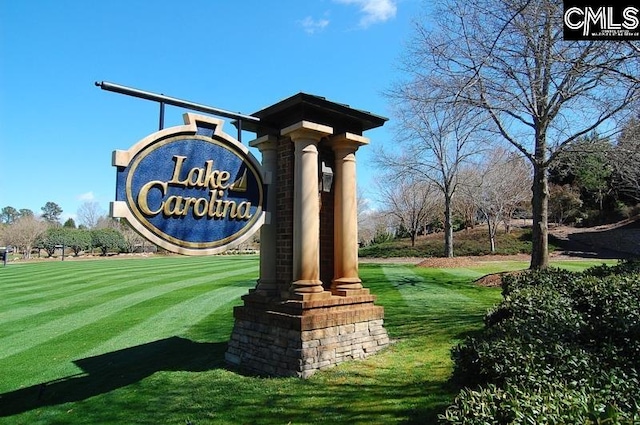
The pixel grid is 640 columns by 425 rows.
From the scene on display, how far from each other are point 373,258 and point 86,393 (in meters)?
31.8

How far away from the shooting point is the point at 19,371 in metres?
7.75

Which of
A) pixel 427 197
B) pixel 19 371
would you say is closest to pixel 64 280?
pixel 19 371

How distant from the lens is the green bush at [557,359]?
2611 mm

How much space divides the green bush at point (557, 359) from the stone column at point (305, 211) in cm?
241

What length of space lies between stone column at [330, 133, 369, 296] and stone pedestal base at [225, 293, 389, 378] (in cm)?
35

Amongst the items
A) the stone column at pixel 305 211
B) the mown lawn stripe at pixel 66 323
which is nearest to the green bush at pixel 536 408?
the stone column at pixel 305 211

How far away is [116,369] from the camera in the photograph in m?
7.39

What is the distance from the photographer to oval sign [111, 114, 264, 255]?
5.02 meters

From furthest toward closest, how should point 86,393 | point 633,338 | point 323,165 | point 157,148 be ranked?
point 323,165 < point 86,393 < point 157,148 < point 633,338

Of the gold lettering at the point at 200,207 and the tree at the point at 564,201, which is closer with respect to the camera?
the gold lettering at the point at 200,207

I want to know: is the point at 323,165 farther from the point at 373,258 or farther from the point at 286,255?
the point at 373,258

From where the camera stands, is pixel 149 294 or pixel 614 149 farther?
pixel 149 294

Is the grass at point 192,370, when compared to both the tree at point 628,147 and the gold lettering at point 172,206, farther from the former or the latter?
the tree at point 628,147

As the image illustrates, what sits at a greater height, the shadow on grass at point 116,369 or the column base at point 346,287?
the column base at point 346,287
